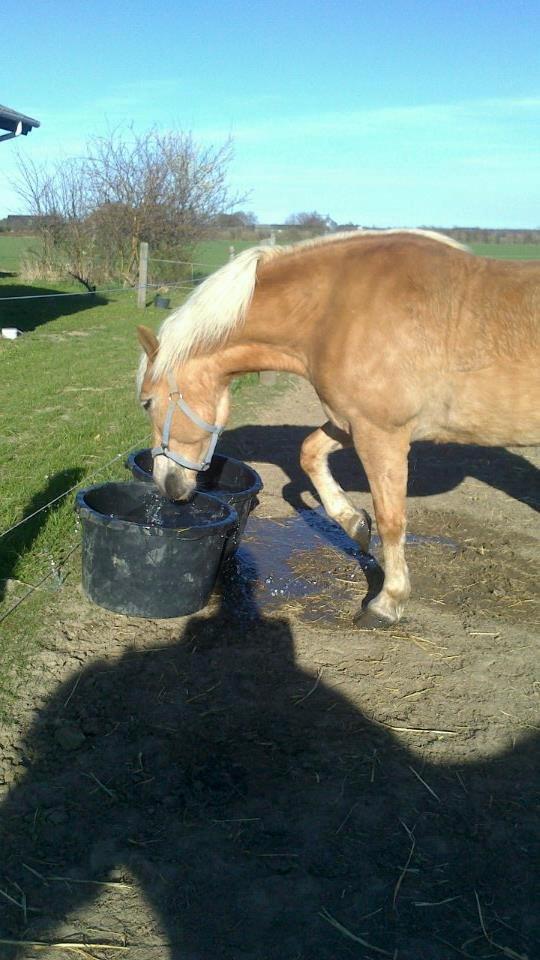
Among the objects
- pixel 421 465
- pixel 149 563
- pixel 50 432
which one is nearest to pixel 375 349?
pixel 149 563

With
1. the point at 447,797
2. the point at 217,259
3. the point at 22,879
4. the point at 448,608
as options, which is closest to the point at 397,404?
the point at 448,608

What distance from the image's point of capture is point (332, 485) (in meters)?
4.54

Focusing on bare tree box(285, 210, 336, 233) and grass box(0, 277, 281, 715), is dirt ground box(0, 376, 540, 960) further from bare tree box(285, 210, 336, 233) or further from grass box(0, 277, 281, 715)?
bare tree box(285, 210, 336, 233)

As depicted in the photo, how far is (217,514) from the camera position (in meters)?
4.35

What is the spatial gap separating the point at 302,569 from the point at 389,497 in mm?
901

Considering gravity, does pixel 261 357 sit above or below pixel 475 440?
above

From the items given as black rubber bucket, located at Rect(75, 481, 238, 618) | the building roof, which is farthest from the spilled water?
the building roof

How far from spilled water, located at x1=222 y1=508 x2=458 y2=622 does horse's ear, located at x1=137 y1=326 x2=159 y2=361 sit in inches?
50.4

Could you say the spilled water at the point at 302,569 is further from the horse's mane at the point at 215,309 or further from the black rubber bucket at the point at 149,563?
the horse's mane at the point at 215,309

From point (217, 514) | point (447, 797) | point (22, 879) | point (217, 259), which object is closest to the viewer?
point (22, 879)

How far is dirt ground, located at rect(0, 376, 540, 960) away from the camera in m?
2.12

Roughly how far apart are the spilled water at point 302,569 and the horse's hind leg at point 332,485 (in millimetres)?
267

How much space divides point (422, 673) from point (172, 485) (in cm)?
161

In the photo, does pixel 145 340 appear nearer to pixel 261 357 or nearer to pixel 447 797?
pixel 261 357
